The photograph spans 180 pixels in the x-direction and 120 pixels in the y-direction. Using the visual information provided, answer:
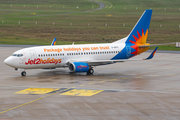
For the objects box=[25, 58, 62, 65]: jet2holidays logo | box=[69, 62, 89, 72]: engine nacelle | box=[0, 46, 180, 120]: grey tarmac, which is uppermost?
box=[25, 58, 62, 65]: jet2holidays logo

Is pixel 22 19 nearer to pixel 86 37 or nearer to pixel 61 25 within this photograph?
pixel 61 25

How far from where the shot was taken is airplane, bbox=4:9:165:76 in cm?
4388

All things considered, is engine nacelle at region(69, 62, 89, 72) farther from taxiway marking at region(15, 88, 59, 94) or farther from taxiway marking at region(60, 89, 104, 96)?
taxiway marking at region(60, 89, 104, 96)

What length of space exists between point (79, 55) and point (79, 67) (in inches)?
116

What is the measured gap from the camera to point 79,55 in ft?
154

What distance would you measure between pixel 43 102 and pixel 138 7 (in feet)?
551

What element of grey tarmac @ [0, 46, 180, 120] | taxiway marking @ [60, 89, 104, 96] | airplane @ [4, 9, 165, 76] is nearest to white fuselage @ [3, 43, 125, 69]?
airplane @ [4, 9, 165, 76]

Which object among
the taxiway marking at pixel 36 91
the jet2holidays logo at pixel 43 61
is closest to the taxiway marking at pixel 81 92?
the taxiway marking at pixel 36 91

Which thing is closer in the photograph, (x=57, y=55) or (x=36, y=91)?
(x=36, y=91)

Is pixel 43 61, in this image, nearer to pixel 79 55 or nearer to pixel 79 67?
pixel 79 67

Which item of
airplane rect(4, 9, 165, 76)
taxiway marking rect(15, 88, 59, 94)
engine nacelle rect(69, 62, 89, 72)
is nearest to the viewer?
taxiway marking rect(15, 88, 59, 94)

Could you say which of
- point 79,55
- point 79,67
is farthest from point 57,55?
point 79,67

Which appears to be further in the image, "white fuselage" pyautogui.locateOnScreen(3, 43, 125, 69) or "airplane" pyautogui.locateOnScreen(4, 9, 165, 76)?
"airplane" pyautogui.locateOnScreen(4, 9, 165, 76)

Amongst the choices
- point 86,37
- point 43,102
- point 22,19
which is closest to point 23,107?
point 43,102
